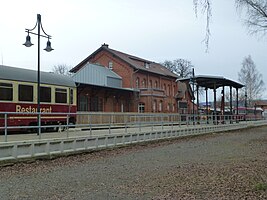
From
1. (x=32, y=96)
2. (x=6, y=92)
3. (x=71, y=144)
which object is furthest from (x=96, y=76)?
(x=71, y=144)

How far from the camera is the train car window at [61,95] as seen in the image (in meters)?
23.7

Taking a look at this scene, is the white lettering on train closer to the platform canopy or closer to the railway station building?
the railway station building

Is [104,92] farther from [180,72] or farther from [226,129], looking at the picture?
[180,72]

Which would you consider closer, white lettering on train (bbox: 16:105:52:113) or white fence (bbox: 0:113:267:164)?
white fence (bbox: 0:113:267:164)

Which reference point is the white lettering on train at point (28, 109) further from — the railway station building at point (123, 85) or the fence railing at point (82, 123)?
the railway station building at point (123, 85)

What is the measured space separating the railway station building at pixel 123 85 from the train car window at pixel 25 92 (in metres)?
20.3

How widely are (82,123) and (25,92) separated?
3910mm

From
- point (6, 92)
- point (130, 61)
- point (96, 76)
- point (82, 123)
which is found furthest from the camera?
point (130, 61)

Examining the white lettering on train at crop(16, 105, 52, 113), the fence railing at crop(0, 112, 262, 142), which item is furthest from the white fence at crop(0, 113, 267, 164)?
the white lettering on train at crop(16, 105, 52, 113)

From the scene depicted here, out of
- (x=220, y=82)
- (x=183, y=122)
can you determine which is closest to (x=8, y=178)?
(x=183, y=122)

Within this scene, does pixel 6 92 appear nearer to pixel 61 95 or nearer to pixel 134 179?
pixel 61 95

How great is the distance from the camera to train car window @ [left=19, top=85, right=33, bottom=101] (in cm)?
2072

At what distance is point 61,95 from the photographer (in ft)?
78.8

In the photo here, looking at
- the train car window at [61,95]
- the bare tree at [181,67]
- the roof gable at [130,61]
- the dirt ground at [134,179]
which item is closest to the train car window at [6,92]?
the train car window at [61,95]
